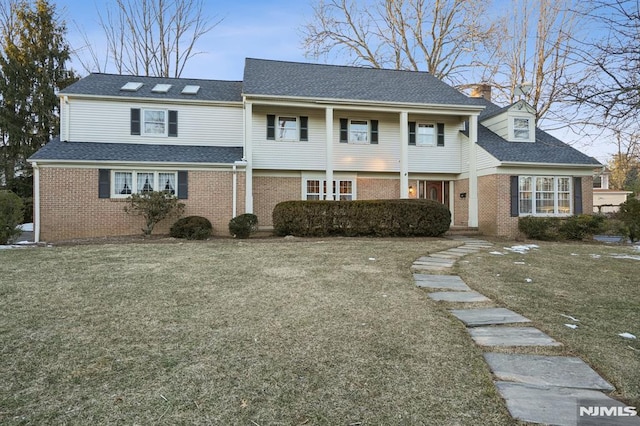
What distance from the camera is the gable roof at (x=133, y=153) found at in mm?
12188

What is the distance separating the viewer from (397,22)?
2298cm

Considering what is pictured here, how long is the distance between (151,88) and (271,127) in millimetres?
5047

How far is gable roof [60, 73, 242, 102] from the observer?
45.2 feet

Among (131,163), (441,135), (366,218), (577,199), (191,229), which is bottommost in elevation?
(191,229)

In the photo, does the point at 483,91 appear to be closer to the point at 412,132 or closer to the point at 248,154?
the point at 412,132

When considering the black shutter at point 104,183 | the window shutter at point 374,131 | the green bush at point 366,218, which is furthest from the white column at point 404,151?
the black shutter at point 104,183

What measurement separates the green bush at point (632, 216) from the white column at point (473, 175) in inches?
179

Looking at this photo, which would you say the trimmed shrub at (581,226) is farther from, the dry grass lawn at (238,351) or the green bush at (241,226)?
the green bush at (241,226)

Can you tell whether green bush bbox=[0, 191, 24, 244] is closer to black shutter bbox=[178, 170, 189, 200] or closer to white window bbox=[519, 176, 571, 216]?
black shutter bbox=[178, 170, 189, 200]

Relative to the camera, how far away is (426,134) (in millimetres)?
15688

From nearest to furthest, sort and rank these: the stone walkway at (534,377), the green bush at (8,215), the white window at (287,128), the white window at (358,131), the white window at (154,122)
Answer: the stone walkway at (534,377) < the green bush at (8,215) < the white window at (154,122) < the white window at (287,128) < the white window at (358,131)

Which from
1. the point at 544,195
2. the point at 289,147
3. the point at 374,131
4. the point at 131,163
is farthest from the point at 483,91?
the point at 131,163

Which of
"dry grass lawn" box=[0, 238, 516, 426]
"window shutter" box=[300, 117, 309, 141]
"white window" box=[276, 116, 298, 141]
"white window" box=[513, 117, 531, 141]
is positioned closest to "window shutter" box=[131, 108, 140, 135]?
"white window" box=[276, 116, 298, 141]

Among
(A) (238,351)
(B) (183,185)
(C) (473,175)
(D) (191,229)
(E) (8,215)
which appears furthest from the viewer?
(C) (473,175)
